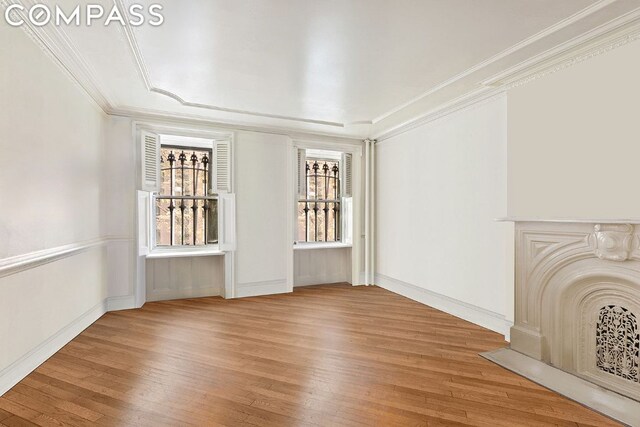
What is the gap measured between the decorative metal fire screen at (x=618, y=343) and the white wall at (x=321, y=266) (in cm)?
410

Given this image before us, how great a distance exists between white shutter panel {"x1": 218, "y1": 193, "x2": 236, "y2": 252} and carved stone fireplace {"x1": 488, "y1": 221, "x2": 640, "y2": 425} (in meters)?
3.65

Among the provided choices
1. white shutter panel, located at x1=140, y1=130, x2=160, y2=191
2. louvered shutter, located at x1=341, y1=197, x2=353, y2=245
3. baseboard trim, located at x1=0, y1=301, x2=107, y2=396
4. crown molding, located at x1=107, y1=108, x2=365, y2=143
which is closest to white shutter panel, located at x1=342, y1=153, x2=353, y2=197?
louvered shutter, located at x1=341, y1=197, x2=353, y2=245

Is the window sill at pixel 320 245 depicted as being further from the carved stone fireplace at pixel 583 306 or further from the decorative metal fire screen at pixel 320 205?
the carved stone fireplace at pixel 583 306

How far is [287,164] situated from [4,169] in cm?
358

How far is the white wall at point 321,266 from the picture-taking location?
6059 millimetres

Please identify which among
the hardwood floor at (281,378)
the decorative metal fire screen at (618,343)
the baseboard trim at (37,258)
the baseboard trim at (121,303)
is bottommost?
the hardwood floor at (281,378)

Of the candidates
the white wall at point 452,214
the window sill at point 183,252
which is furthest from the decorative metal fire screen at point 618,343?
the window sill at point 183,252

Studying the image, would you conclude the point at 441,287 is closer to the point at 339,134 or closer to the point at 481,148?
the point at 481,148

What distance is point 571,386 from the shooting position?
8.13 ft

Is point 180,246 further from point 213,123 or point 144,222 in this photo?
point 213,123

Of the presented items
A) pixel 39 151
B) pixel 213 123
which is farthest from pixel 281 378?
pixel 213 123

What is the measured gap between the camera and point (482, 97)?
373 cm

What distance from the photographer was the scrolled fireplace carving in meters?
2.39

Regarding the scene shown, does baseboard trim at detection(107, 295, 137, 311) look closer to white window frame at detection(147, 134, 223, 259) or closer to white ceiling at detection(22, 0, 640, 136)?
white window frame at detection(147, 134, 223, 259)
